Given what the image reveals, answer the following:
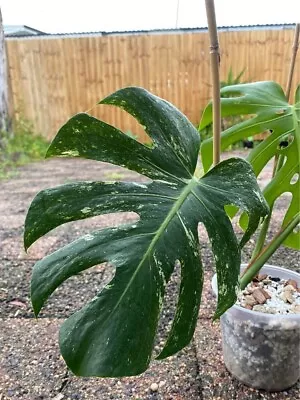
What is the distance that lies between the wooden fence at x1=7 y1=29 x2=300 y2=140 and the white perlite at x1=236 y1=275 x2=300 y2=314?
12.7 ft

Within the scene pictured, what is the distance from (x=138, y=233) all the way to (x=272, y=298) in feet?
1.67

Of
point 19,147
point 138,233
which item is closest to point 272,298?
point 138,233

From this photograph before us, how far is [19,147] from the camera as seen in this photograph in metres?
4.59

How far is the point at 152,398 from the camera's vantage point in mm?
994

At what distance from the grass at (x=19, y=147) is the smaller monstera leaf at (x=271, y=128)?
9.64 feet

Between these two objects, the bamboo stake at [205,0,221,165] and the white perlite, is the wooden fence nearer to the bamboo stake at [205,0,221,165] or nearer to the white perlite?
the white perlite

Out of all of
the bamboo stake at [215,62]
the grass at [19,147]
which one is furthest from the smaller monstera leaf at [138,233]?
the grass at [19,147]

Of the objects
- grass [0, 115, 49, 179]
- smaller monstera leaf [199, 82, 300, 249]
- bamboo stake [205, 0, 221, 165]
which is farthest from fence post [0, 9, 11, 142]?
bamboo stake [205, 0, 221, 165]

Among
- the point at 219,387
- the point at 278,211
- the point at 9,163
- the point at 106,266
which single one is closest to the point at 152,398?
the point at 219,387

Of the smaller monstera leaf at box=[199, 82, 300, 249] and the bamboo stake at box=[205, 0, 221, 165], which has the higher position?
the bamboo stake at box=[205, 0, 221, 165]

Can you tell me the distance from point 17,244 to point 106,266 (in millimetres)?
501

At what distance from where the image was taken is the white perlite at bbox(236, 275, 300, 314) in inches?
38.4

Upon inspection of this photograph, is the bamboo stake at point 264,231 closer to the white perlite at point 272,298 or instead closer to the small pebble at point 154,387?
the white perlite at point 272,298

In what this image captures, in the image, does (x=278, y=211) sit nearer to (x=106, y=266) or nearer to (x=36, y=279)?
(x=106, y=266)
